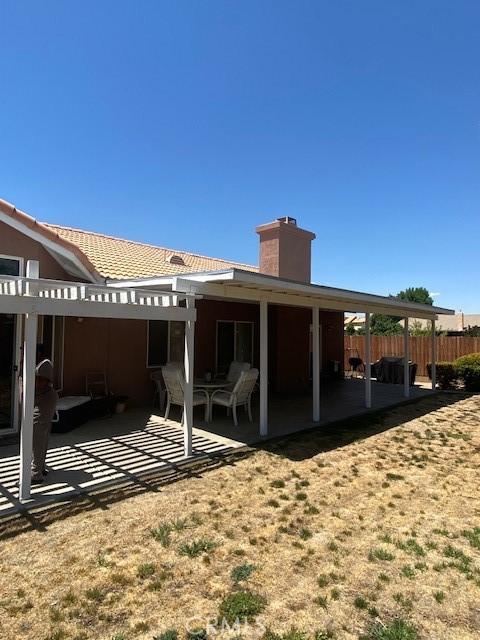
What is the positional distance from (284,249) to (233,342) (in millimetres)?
3946

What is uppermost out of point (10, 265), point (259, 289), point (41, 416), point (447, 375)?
point (10, 265)

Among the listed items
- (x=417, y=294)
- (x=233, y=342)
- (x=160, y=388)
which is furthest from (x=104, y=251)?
(x=417, y=294)

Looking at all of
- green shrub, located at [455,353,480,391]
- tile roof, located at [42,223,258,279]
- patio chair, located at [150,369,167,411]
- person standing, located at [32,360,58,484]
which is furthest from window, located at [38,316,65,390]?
green shrub, located at [455,353,480,391]

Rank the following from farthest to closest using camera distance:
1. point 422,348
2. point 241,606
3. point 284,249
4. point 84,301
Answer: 1. point 422,348
2. point 284,249
3. point 84,301
4. point 241,606

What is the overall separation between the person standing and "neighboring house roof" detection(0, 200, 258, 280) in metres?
3.26

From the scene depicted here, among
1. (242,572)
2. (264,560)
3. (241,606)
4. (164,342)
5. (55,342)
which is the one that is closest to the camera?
(241,606)

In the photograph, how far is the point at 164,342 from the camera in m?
10.6

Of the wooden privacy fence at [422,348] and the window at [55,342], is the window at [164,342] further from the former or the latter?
the wooden privacy fence at [422,348]

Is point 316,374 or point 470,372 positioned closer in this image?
point 316,374

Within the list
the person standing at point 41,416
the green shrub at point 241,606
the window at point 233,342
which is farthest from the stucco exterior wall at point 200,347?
the green shrub at point 241,606

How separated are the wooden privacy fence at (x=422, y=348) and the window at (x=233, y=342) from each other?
10.2 metres

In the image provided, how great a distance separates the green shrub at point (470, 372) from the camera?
14.7 metres

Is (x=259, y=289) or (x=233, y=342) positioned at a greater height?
(x=259, y=289)

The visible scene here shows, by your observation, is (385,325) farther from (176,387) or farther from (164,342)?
(176,387)
